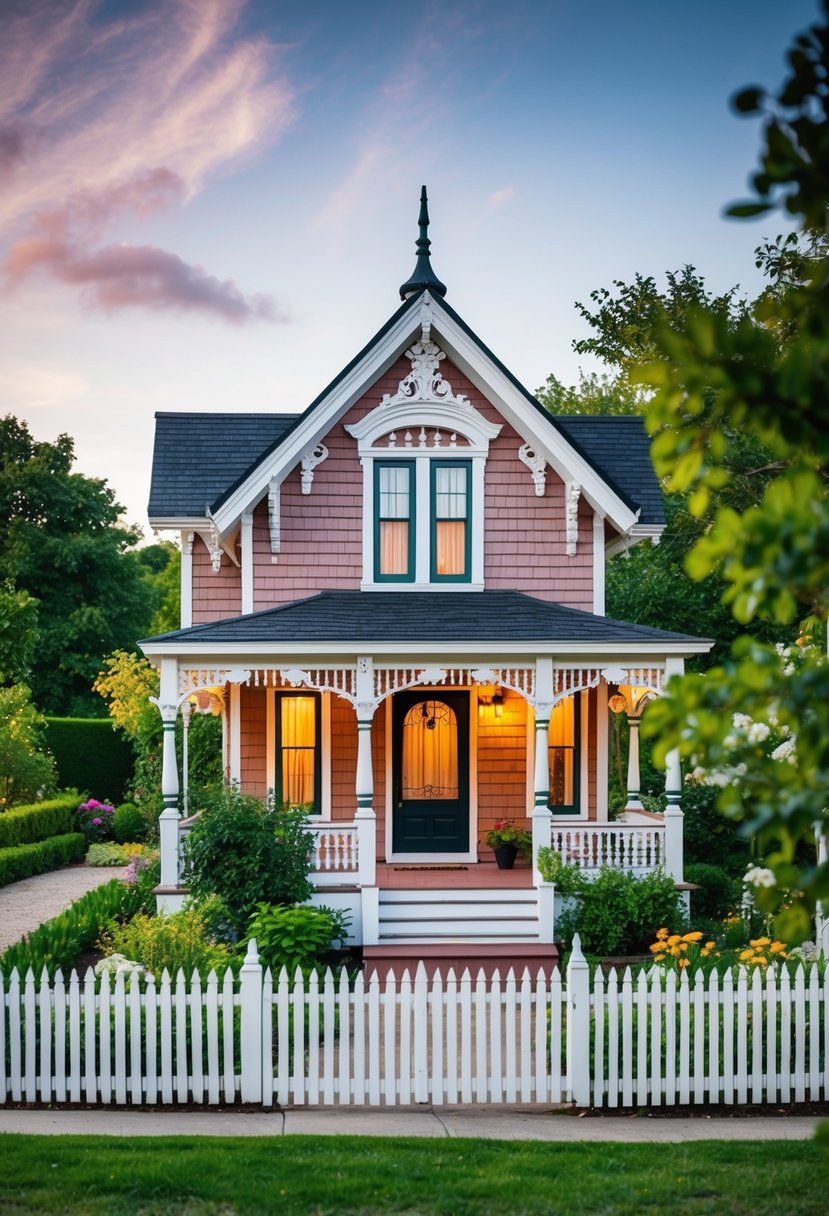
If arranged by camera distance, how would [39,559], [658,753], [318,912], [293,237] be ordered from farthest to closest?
[39,559], [293,237], [318,912], [658,753]

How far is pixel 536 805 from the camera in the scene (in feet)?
50.3

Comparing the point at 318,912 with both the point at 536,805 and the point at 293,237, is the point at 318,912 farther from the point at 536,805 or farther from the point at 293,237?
the point at 293,237

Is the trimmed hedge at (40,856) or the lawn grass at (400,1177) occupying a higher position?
the lawn grass at (400,1177)

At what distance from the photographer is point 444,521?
58.6 feet

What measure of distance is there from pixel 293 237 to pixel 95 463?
31560 millimetres

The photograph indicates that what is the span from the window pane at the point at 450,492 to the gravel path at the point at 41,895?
26.9ft

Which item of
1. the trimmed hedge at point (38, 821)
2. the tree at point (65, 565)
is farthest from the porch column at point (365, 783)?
the tree at point (65, 565)

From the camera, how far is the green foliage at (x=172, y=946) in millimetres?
12023

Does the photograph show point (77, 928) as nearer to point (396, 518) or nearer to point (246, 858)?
point (246, 858)

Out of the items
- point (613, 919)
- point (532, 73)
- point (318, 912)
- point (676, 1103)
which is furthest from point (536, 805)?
point (532, 73)

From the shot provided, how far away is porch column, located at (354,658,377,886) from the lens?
14852 millimetres

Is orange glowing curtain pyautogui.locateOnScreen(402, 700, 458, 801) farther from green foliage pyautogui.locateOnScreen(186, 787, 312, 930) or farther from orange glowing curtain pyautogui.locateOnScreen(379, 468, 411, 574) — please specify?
green foliage pyautogui.locateOnScreen(186, 787, 312, 930)

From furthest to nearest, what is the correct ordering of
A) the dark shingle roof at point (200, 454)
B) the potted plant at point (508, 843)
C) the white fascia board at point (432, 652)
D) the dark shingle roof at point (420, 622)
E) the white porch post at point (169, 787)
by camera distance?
the dark shingle roof at point (200, 454) < the potted plant at point (508, 843) < the dark shingle roof at point (420, 622) < the white fascia board at point (432, 652) < the white porch post at point (169, 787)

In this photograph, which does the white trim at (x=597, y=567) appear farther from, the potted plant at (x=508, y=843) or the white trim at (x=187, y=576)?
the white trim at (x=187, y=576)
